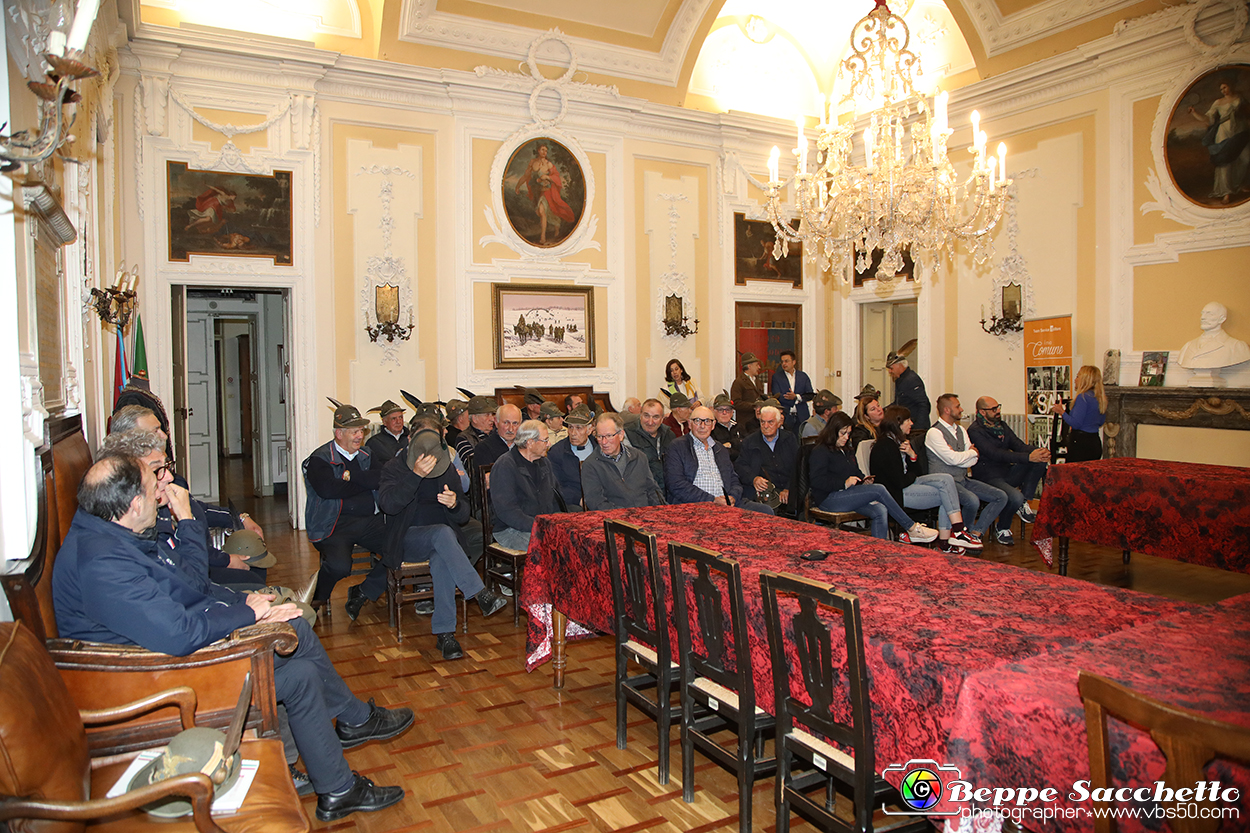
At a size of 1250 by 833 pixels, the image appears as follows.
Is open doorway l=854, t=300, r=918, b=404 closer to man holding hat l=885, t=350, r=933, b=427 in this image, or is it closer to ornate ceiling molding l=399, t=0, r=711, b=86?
man holding hat l=885, t=350, r=933, b=427

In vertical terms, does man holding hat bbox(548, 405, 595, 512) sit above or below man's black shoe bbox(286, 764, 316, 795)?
above

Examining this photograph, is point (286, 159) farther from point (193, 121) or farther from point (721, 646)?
point (721, 646)

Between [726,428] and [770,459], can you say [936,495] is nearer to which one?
[770,459]

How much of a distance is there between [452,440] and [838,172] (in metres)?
4.09

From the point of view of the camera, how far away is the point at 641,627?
129 inches

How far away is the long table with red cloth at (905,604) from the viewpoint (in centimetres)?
215

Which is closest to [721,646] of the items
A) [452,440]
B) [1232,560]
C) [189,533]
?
[189,533]

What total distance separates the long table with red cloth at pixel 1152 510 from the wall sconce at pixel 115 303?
701 cm

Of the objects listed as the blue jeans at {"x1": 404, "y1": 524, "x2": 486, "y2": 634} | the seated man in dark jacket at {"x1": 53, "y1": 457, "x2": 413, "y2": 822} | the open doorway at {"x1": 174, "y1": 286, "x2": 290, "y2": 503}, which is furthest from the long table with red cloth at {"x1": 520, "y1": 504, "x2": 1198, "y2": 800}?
the open doorway at {"x1": 174, "y1": 286, "x2": 290, "y2": 503}

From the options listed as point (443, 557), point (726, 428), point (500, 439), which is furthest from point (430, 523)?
point (726, 428)

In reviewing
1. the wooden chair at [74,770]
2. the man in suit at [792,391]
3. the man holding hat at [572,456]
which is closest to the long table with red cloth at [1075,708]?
the wooden chair at [74,770]

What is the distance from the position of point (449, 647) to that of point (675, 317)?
717 cm

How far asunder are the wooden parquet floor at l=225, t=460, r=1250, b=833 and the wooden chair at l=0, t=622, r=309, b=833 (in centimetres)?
77

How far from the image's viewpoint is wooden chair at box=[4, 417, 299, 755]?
8.10 ft
